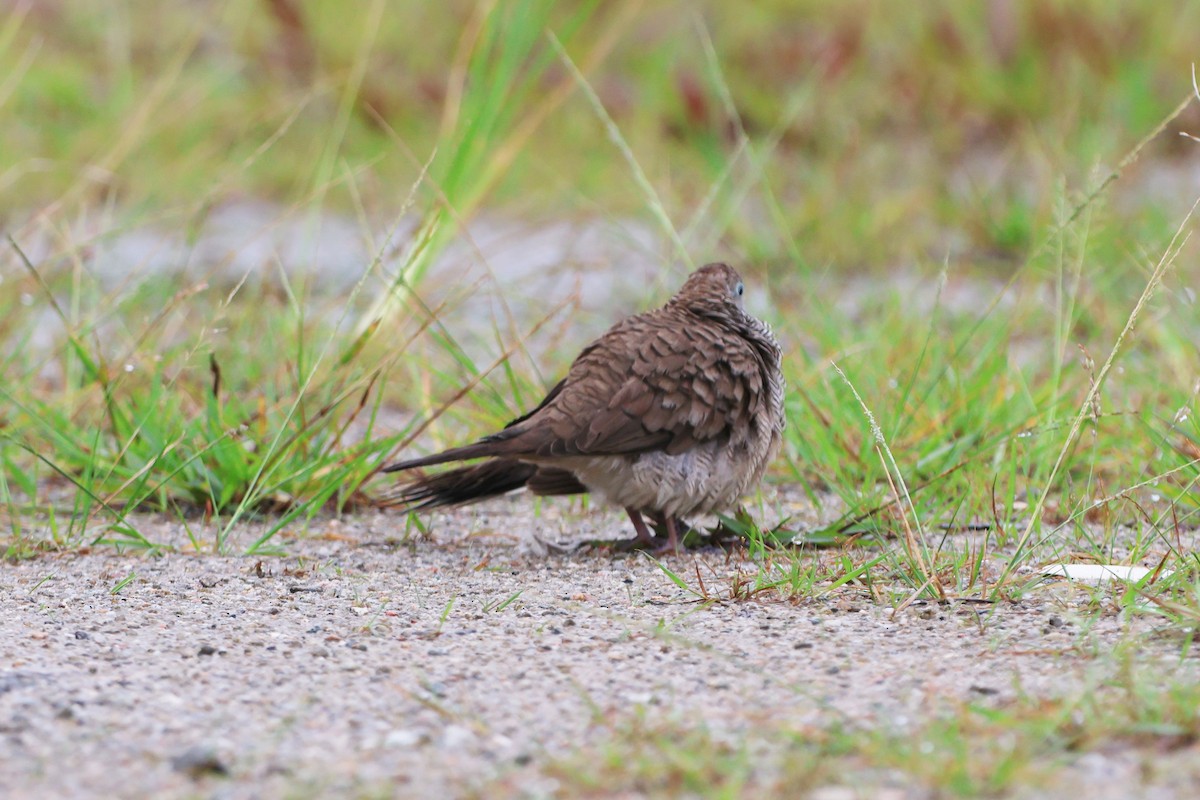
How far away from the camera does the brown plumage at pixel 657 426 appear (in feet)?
10.8

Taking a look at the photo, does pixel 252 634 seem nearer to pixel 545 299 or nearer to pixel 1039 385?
pixel 1039 385

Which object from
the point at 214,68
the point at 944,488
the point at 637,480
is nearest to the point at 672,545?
the point at 637,480

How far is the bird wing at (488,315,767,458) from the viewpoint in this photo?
3271 millimetres

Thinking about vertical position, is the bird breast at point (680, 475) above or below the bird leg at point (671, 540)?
above

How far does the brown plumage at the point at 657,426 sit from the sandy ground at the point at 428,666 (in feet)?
0.68

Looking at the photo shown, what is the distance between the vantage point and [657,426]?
3305 millimetres

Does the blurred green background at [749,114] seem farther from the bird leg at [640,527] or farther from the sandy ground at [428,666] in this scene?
the sandy ground at [428,666]

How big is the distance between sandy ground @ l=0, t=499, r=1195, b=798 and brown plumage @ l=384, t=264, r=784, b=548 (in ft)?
0.68

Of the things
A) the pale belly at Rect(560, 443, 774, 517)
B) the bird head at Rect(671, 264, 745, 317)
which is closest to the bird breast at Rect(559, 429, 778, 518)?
the pale belly at Rect(560, 443, 774, 517)

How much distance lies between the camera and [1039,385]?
4590 millimetres

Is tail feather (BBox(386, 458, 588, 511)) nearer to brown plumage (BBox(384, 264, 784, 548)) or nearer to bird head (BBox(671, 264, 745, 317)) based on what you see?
brown plumage (BBox(384, 264, 784, 548))

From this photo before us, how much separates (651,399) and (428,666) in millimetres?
1061

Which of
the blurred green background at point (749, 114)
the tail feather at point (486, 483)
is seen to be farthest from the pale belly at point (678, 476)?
the blurred green background at point (749, 114)

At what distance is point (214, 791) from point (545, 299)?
393 cm
